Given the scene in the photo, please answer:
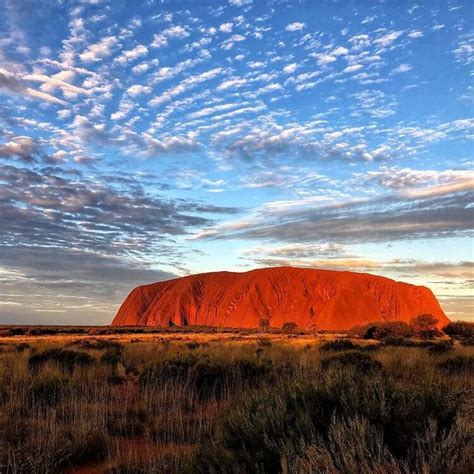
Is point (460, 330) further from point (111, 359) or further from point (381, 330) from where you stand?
point (111, 359)

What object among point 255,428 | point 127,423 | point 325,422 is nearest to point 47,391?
point 127,423

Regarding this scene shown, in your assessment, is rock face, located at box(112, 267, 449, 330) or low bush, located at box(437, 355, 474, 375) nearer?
low bush, located at box(437, 355, 474, 375)

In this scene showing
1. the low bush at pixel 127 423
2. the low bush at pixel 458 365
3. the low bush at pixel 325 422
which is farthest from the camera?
the low bush at pixel 458 365

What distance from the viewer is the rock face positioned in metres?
92.4

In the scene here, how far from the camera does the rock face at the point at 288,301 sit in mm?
92375

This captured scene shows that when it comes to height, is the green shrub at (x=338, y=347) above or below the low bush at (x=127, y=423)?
below

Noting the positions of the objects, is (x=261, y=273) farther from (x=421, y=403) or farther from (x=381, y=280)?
(x=421, y=403)

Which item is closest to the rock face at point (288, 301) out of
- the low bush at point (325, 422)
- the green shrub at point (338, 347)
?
the green shrub at point (338, 347)

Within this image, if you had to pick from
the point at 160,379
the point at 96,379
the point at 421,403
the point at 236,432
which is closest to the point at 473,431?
the point at 421,403

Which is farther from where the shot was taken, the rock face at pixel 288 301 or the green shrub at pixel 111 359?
the rock face at pixel 288 301

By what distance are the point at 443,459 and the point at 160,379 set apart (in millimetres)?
9152

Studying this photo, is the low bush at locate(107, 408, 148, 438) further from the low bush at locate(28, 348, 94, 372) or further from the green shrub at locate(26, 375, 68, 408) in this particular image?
the low bush at locate(28, 348, 94, 372)

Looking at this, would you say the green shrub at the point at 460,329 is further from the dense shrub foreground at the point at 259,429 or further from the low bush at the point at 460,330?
the dense shrub foreground at the point at 259,429

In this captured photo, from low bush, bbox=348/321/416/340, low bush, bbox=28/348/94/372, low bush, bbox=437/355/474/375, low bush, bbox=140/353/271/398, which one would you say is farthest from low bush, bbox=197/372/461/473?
low bush, bbox=348/321/416/340
